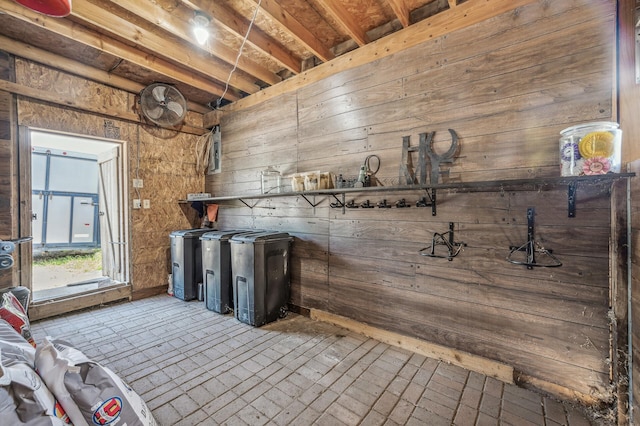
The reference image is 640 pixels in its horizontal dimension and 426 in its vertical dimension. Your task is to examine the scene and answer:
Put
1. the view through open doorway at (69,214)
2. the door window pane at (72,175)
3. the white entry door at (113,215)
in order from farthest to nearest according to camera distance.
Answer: the door window pane at (72,175) → the view through open doorway at (69,214) → the white entry door at (113,215)

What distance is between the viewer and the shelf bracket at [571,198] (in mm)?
1682

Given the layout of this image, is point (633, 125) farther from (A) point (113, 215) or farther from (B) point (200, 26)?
(A) point (113, 215)

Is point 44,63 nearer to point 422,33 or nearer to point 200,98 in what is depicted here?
point 200,98

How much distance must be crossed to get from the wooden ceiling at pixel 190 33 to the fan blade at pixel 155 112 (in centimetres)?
33

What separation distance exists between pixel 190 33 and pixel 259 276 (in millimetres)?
2433

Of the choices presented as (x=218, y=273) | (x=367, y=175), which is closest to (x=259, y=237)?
(x=218, y=273)

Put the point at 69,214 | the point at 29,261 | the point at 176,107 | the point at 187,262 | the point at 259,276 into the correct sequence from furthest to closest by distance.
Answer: the point at 69,214 < the point at 176,107 < the point at 187,262 < the point at 29,261 < the point at 259,276

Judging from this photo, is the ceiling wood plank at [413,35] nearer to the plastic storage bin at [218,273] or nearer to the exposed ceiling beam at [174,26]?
the exposed ceiling beam at [174,26]

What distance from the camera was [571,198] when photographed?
5.56 feet

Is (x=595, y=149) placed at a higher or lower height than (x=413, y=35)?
lower

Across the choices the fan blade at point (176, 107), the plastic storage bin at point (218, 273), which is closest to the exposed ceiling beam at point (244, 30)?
the fan blade at point (176, 107)

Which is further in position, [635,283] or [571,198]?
[571,198]

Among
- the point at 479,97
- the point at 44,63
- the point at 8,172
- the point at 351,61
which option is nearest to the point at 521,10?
the point at 479,97

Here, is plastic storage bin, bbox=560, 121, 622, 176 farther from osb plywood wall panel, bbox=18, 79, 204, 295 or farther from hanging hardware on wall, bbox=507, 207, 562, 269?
osb plywood wall panel, bbox=18, 79, 204, 295
